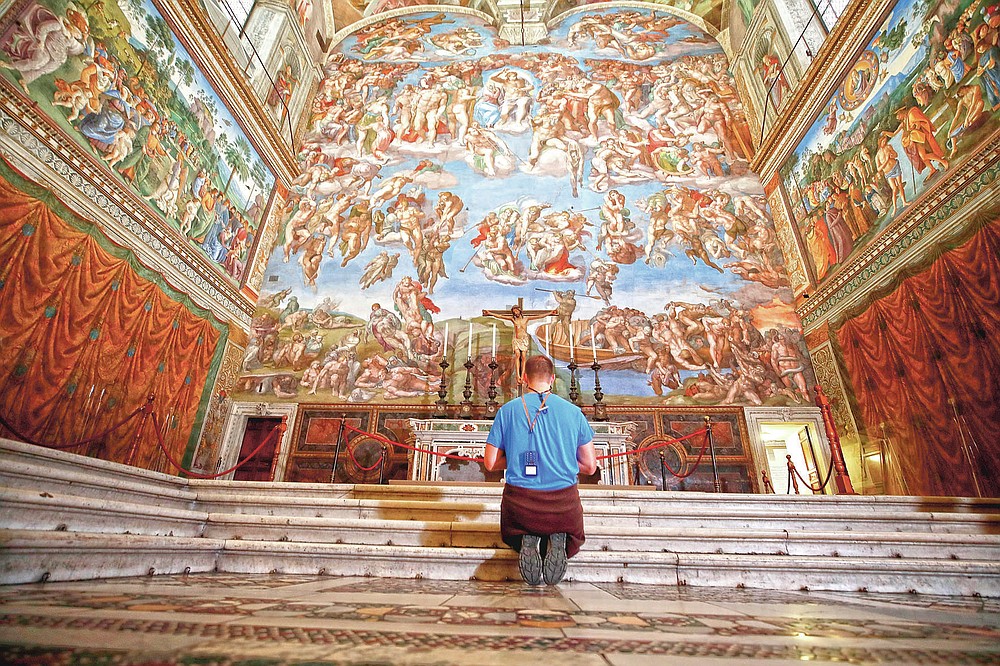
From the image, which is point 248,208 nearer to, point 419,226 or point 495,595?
point 419,226

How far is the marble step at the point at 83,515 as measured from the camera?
2.33m

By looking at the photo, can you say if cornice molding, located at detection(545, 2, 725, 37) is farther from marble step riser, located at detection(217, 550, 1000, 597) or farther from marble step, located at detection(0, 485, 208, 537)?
marble step, located at detection(0, 485, 208, 537)

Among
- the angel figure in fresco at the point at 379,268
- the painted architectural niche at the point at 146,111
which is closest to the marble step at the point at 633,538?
the painted architectural niche at the point at 146,111

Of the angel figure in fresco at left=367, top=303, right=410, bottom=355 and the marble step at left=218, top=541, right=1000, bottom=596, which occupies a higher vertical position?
the angel figure in fresco at left=367, top=303, right=410, bottom=355

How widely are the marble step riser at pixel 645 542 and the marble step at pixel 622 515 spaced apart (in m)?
0.49

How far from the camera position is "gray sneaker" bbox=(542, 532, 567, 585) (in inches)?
105

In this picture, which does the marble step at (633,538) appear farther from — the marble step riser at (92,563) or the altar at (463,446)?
the altar at (463,446)

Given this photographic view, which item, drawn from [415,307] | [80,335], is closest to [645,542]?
[80,335]

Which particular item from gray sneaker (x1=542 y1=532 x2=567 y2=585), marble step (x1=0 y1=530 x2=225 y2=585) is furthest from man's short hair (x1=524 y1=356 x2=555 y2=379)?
marble step (x1=0 y1=530 x2=225 y2=585)

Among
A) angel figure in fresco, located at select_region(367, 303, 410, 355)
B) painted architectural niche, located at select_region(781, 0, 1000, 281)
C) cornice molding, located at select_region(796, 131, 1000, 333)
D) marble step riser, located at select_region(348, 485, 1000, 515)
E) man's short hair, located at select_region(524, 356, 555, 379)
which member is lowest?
marble step riser, located at select_region(348, 485, 1000, 515)

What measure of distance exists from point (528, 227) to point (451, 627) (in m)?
10.3

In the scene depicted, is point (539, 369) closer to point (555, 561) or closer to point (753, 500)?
point (555, 561)

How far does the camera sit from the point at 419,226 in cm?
1099

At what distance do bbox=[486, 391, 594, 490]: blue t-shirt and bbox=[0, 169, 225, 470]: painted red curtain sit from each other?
608 cm
